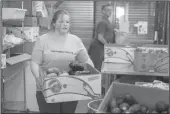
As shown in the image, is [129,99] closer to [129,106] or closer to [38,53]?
[129,106]

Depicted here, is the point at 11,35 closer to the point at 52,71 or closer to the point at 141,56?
the point at 52,71

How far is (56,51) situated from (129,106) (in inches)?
47.9

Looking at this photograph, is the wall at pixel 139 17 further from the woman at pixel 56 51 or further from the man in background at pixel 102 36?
the woman at pixel 56 51

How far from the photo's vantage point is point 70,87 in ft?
7.45

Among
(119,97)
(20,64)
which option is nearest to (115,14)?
(20,64)

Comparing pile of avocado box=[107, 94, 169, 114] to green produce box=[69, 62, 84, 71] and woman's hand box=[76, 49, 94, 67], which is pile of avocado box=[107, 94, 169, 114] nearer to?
green produce box=[69, 62, 84, 71]

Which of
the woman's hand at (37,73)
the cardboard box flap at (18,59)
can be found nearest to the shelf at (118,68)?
the woman's hand at (37,73)

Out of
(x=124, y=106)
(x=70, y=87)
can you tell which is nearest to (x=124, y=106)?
(x=124, y=106)

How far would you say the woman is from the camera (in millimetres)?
2797

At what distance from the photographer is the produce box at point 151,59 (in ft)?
8.95

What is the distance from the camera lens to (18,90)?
4742 mm

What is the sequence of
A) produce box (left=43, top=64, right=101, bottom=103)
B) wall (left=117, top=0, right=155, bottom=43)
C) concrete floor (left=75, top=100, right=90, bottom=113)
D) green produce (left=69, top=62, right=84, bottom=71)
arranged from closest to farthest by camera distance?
produce box (left=43, top=64, right=101, bottom=103), green produce (left=69, top=62, right=84, bottom=71), concrete floor (left=75, top=100, right=90, bottom=113), wall (left=117, top=0, right=155, bottom=43)

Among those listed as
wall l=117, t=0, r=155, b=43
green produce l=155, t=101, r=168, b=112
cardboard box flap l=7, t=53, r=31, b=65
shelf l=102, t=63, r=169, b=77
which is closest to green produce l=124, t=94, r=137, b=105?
green produce l=155, t=101, r=168, b=112

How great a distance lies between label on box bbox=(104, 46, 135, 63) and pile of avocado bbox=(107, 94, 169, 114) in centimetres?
96
